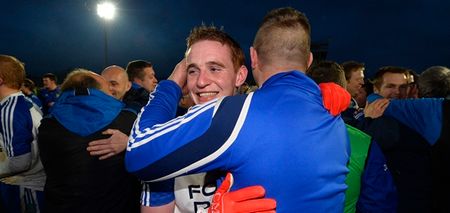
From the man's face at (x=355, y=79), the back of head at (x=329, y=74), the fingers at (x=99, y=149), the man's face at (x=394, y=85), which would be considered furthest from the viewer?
the man's face at (x=355, y=79)

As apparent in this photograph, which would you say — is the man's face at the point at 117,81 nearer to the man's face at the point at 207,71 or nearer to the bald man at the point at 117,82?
the bald man at the point at 117,82

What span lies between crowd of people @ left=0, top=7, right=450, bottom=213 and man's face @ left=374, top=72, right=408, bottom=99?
0.10 feet

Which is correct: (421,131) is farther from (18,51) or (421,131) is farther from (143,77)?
(18,51)

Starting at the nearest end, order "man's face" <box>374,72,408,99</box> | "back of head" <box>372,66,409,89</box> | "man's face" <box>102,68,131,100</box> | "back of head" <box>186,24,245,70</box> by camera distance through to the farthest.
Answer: "back of head" <box>186,24,245,70</box>, "man's face" <box>374,72,408,99</box>, "back of head" <box>372,66,409,89</box>, "man's face" <box>102,68,131,100</box>

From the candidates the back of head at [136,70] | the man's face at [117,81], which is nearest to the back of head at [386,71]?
the back of head at [136,70]

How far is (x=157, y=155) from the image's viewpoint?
117 cm

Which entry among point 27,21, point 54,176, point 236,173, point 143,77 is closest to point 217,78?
point 236,173

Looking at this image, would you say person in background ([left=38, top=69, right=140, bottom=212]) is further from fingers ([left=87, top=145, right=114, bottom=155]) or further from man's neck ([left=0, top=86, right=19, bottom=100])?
man's neck ([left=0, top=86, right=19, bottom=100])

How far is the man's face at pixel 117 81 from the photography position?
4.39 m

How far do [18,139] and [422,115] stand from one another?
3609 millimetres

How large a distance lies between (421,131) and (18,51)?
202ft

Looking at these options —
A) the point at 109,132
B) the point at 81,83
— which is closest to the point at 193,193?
the point at 109,132

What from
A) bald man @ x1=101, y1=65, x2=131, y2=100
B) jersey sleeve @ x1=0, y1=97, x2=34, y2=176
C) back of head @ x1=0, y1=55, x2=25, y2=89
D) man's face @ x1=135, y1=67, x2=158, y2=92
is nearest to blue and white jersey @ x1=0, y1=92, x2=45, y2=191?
jersey sleeve @ x1=0, y1=97, x2=34, y2=176

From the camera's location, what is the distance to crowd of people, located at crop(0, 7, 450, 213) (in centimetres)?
117
